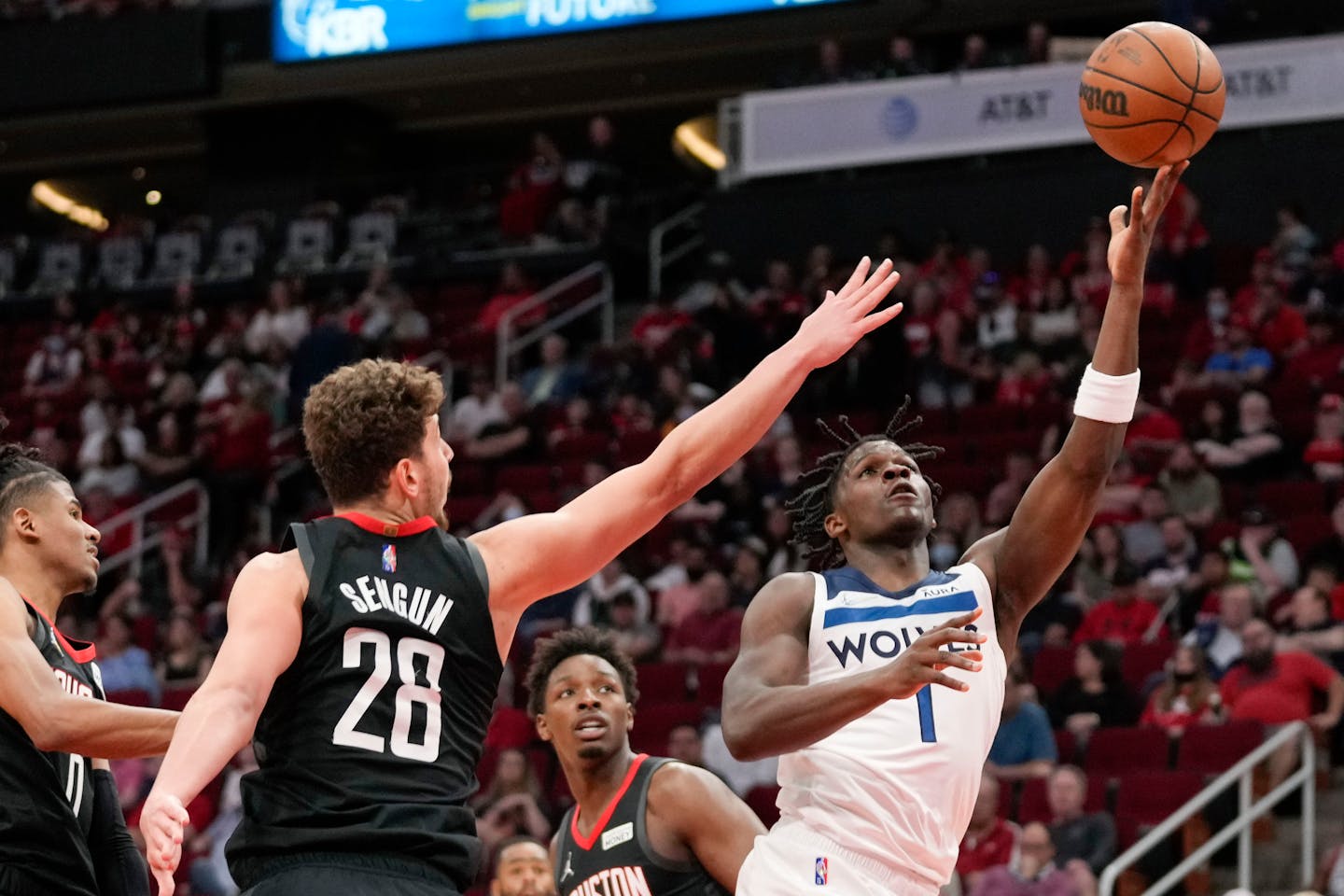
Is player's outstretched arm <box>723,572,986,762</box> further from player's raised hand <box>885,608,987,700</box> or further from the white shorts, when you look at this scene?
the white shorts

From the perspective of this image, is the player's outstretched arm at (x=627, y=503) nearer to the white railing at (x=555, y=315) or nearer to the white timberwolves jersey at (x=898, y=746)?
the white timberwolves jersey at (x=898, y=746)

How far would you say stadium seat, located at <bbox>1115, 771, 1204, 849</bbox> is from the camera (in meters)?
9.84

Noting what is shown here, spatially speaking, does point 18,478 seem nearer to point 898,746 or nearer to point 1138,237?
point 898,746

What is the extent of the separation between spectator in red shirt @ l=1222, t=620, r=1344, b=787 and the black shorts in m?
7.30

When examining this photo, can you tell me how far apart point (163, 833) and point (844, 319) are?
1.63m

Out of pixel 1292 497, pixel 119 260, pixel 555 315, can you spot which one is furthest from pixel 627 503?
pixel 119 260

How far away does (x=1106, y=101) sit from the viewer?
523cm

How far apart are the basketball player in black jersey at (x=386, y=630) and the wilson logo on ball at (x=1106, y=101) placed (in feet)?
4.89

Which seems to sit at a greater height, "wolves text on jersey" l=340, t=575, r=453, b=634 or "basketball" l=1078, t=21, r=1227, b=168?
"basketball" l=1078, t=21, r=1227, b=168

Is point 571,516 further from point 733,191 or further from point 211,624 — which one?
point 733,191

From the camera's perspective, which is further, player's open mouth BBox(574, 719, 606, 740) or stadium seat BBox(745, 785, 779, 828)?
stadium seat BBox(745, 785, 779, 828)

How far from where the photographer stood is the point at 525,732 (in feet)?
39.3

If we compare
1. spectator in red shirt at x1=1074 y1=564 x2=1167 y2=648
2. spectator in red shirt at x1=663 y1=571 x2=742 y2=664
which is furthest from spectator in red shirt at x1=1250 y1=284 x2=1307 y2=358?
spectator in red shirt at x1=663 y1=571 x2=742 y2=664

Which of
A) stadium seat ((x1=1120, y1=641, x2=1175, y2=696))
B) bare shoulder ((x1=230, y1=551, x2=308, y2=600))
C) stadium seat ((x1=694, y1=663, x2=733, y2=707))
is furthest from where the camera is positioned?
stadium seat ((x1=694, y1=663, x2=733, y2=707))
